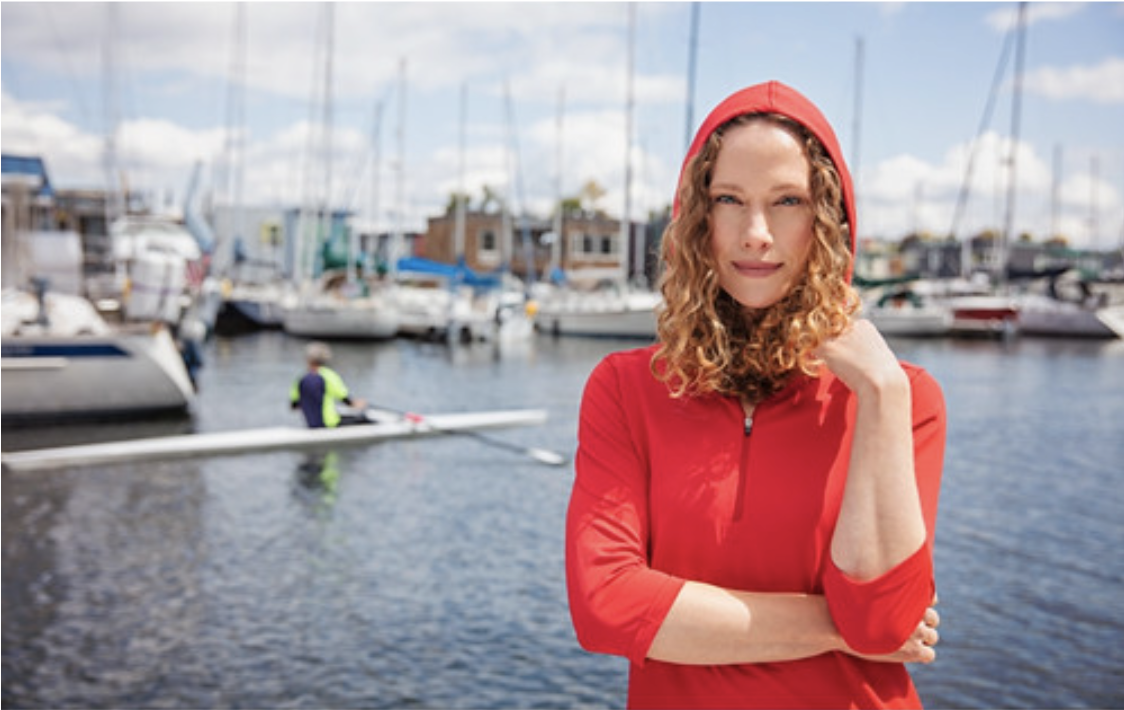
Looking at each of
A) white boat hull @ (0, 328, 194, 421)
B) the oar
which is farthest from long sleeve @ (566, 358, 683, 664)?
white boat hull @ (0, 328, 194, 421)

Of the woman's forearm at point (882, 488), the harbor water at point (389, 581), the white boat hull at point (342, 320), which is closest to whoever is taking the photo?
the woman's forearm at point (882, 488)

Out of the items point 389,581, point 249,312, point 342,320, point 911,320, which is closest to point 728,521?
point 389,581

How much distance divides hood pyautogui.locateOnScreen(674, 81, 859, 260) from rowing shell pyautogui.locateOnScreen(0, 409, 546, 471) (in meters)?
15.4

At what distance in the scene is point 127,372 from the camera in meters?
20.5

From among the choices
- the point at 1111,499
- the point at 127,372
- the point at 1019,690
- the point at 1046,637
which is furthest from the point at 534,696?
the point at 127,372

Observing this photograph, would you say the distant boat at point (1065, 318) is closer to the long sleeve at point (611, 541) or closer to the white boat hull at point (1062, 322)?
the white boat hull at point (1062, 322)

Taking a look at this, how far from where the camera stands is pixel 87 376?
792 inches

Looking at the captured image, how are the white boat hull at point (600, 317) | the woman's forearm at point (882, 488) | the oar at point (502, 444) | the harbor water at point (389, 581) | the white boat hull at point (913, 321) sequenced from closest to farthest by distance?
the woman's forearm at point (882, 488), the harbor water at point (389, 581), the oar at point (502, 444), the white boat hull at point (600, 317), the white boat hull at point (913, 321)

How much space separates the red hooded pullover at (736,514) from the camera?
1619 mm

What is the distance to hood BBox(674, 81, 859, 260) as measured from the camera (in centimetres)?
160

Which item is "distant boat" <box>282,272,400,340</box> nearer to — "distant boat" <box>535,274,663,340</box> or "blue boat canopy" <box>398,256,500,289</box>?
"blue boat canopy" <box>398,256,500,289</box>

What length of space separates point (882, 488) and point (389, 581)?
931cm

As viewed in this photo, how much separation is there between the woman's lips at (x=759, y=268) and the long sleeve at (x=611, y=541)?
271mm

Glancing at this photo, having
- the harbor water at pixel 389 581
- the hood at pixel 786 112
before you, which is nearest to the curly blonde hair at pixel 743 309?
the hood at pixel 786 112
